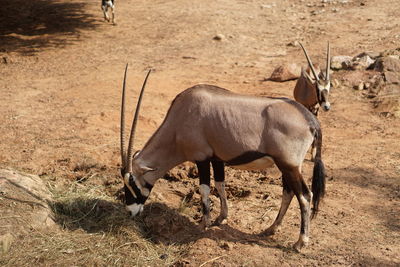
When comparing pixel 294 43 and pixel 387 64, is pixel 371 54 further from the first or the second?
pixel 294 43

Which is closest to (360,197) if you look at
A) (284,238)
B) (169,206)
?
(284,238)

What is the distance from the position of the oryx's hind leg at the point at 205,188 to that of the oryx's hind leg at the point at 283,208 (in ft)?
2.39

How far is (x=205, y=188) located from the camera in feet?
21.3

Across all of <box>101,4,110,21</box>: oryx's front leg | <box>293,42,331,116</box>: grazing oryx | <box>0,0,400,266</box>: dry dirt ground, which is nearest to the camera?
<box>0,0,400,266</box>: dry dirt ground

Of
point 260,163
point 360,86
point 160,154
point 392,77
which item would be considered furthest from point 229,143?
point 392,77

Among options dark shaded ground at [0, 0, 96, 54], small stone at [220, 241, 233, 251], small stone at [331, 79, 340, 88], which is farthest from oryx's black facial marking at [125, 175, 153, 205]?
dark shaded ground at [0, 0, 96, 54]

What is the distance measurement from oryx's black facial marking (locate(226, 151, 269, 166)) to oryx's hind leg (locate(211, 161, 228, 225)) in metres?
0.41

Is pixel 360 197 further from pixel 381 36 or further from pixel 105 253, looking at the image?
pixel 381 36

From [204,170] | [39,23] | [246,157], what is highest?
[246,157]

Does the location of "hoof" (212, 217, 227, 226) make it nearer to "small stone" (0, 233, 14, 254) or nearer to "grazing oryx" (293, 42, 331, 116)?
"small stone" (0, 233, 14, 254)

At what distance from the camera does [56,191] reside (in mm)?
7301

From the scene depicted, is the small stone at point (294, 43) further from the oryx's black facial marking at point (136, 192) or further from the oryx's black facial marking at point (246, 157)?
the oryx's black facial marking at point (136, 192)

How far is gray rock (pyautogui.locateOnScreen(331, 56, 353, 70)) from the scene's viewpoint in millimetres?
13391

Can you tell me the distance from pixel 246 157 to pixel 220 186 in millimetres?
737
